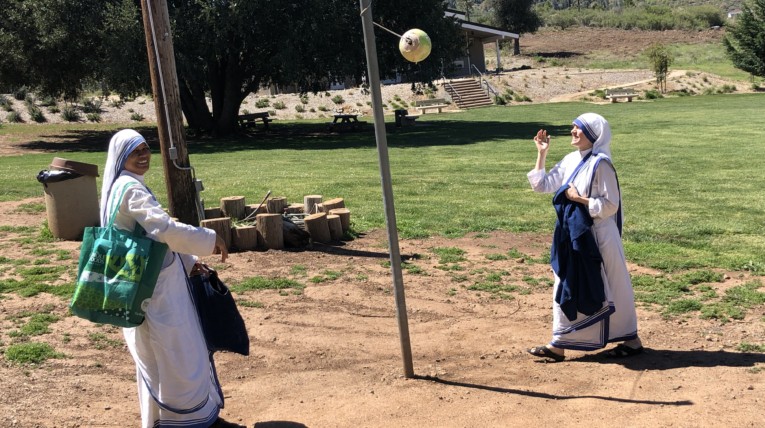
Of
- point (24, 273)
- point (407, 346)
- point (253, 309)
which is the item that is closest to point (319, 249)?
point (253, 309)

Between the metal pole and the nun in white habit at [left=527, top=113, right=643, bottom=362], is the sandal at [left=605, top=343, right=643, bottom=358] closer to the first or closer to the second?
the nun in white habit at [left=527, top=113, right=643, bottom=362]

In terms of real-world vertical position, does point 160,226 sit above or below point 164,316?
above

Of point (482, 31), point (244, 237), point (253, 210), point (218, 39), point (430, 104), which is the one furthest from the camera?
point (482, 31)

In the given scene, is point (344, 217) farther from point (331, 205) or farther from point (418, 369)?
point (418, 369)

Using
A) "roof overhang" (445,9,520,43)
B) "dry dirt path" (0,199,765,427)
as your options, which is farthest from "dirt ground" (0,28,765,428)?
"roof overhang" (445,9,520,43)

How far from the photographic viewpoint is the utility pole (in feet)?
26.1

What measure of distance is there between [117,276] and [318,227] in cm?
550

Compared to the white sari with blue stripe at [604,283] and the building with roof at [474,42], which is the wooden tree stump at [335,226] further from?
the building with roof at [474,42]

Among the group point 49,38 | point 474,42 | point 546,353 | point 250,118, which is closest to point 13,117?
point 250,118

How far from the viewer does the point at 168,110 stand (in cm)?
825

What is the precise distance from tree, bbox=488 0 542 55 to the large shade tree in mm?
44310

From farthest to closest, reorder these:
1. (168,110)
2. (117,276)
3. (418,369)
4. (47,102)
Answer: (47,102), (168,110), (418,369), (117,276)

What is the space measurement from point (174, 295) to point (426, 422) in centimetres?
171

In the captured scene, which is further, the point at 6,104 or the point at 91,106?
the point at 91,106
